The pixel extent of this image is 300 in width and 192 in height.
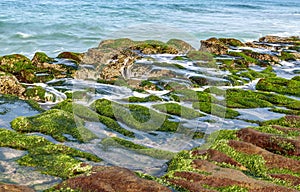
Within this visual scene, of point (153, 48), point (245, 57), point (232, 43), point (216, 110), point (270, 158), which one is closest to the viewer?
point (270, 158)

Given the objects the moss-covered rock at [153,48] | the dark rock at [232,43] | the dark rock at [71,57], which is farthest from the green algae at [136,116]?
the dark rock at [232,43]

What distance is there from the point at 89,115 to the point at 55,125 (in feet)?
8.06

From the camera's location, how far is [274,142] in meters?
14.0

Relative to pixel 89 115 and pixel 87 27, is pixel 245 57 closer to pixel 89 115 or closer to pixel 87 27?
pixel 89 115

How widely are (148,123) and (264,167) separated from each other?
23.5ft

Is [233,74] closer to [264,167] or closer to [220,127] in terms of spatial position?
[220,127]

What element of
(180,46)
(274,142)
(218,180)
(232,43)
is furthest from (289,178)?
(232,43)

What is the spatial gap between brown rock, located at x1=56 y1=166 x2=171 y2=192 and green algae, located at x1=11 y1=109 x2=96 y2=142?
5544mm

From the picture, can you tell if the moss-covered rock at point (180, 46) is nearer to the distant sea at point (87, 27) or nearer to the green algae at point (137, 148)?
the distant sea at point (87, 27)

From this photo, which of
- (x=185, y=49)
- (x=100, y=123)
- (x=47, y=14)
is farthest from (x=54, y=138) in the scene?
(x=47, y=14)

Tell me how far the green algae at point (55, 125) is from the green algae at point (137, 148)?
900 millimetres

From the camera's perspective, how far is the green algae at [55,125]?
16.0 meters

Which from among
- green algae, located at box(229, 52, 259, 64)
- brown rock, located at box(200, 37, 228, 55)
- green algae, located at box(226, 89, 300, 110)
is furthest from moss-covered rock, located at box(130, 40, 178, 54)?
green algae, located at box(226, 89, 300, 110)

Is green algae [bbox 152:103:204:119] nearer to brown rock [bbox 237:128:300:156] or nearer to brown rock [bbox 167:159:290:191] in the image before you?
brown rock [bbox 237:128:300:156]
